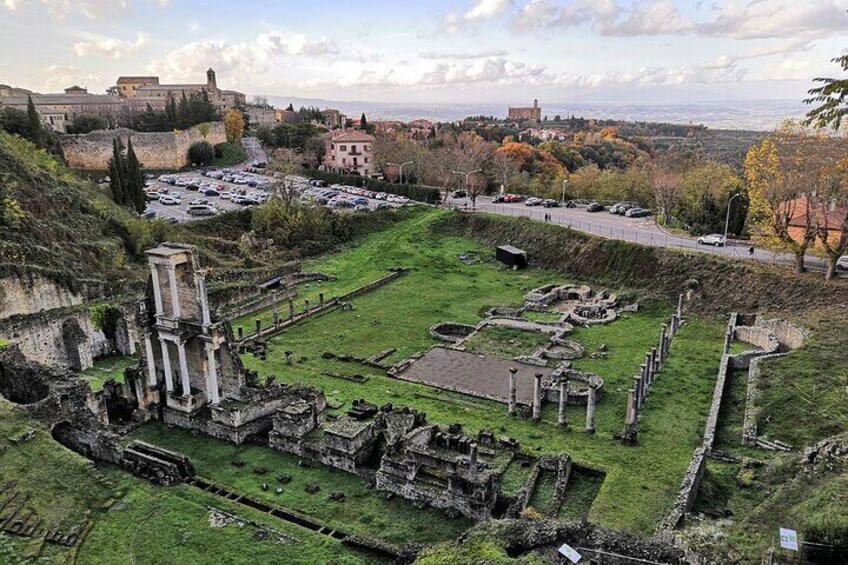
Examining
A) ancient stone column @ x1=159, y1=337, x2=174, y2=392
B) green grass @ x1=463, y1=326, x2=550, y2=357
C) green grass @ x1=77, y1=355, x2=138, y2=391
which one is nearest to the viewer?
ancient stone column @ x1=159, y1=337, x2=174, y2=392

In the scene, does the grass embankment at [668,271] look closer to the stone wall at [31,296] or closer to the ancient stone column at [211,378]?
the ancient stone column at [211,378]

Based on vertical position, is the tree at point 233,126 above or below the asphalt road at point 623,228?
above

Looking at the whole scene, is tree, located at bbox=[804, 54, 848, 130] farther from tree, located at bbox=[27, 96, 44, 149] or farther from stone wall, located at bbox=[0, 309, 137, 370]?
tree, located at bbox=[27, 96, 44, 149]

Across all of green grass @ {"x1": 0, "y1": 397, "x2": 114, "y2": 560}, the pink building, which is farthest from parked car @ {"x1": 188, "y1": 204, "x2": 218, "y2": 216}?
green grass @ {"x1": 0, "y1": 397, "x2": 114, "y2": 560}

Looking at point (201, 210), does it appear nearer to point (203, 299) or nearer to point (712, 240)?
point (203, 299)

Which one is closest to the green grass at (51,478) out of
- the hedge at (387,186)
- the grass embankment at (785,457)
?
the grass embankment at (785,457)

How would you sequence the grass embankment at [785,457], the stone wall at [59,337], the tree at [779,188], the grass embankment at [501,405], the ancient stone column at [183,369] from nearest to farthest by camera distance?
1. the grass embankment at [785,457]
2. the grass embankment at [501,405]
3. the ancient stone column at [183,369]
4. the stone wall at [59,337]
5. the tree at [779,188]

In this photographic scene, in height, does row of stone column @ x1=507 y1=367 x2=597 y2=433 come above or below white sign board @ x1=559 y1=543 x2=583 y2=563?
below
